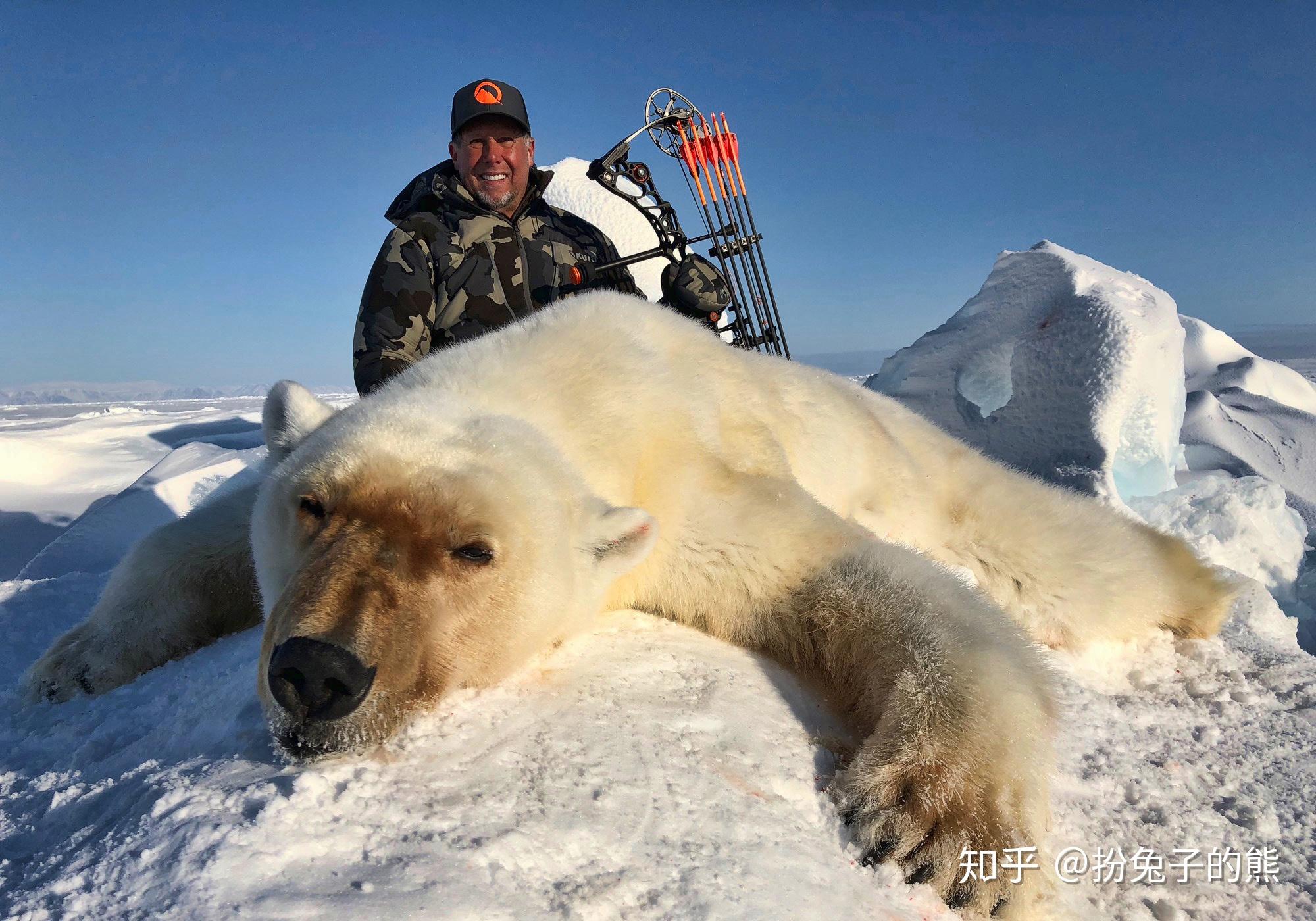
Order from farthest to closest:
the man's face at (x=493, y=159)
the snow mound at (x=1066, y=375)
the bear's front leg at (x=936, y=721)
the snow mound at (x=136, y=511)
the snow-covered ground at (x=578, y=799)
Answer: the snow mound at (x=1066, y=375)
the man's face at (x=493, y=159)
the snow mound at (x=136, y=511)
the bear's front leg at (x=936, y=721)
the snow-covered ground at (x=578, y=799)

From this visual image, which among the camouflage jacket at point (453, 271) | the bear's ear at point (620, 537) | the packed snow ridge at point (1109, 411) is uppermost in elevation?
the camouflage jacket at point (453, 271)

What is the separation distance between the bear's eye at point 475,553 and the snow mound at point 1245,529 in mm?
5237

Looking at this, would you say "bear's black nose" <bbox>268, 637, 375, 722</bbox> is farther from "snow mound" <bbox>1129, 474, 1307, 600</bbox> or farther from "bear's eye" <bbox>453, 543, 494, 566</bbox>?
"snow mound" <bbox>1129, 474, 1307, 600</bbox>

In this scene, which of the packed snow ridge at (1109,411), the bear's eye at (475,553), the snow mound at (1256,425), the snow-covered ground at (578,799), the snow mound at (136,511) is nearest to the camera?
the snow-covered ground at (578,799)

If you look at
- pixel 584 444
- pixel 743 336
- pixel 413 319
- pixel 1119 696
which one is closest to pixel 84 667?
pixel 584 444

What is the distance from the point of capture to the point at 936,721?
5.43 ft

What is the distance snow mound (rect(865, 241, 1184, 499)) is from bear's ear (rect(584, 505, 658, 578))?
509 centimetres

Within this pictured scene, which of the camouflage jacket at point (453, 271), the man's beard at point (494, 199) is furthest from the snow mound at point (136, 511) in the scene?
the man's beard at point (494, 199)

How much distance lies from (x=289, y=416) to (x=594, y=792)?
1.58m

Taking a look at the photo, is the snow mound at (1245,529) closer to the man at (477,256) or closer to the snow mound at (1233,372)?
the man at (477,256)

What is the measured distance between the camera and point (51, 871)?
42.3 inches

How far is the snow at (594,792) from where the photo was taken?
1.06 m

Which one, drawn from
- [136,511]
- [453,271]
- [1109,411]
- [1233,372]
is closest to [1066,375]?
[1109,411]

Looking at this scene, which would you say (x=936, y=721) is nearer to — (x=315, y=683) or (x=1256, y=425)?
(x=315, y=683)
